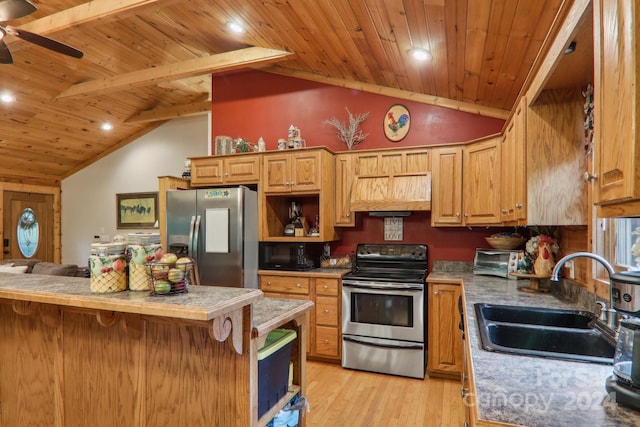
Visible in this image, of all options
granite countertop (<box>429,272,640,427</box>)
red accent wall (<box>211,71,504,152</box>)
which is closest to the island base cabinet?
granite countertop (<box>429,272,640,427</box>)

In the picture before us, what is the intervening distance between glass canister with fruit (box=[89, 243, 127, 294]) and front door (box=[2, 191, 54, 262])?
7.02 m

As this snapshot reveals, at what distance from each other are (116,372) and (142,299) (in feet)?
2.09

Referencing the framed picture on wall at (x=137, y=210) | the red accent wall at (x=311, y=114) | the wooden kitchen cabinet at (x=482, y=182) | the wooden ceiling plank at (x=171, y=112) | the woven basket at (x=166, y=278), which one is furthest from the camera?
the framed picture on wall at (x=137, y=210)

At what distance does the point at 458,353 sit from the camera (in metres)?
3.00

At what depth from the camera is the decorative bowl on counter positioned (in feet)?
10.1

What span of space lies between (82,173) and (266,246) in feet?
18.5

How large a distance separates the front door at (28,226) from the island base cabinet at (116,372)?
6.15m

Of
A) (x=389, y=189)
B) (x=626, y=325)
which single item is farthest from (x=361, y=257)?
(x=626, y=325)

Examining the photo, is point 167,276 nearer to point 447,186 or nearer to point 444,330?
point 444,330

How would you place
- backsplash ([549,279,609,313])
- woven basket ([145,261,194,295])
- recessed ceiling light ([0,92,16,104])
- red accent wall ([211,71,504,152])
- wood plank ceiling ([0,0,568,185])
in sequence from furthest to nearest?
recessed ceiling light ([0,92,16,104]) → red accent wall ([211,71,504,152]) → wood plank ceiling ([0,0,568,185]) → backsplash ([549,279,609,313]) → woven basket ([145,261,194,295])

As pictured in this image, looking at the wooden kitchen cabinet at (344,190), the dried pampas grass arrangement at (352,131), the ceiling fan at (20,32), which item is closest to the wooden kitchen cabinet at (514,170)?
the wooden kitchen cabinet at (344,190)

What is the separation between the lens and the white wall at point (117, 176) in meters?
6.26

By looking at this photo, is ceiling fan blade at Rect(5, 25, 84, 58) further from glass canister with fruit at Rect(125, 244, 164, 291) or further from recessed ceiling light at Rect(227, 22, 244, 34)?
glass canister with fruit at Rect(125, 244, 164, 291)

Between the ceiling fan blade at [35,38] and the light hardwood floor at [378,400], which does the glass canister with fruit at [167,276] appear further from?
the ceiling fan blade at [35,38]
